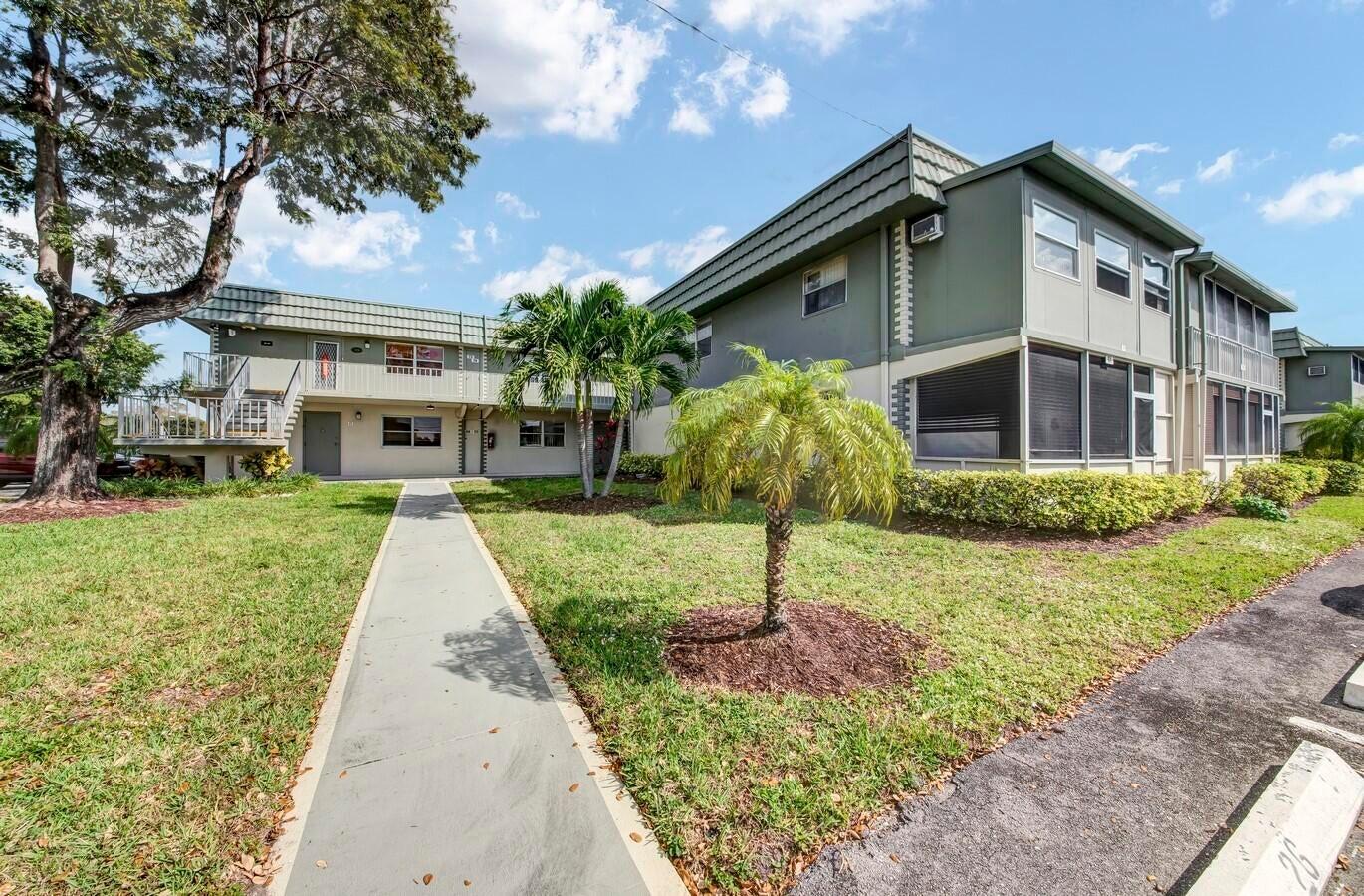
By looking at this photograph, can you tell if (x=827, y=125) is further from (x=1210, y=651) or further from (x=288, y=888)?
(x=288, y=888)

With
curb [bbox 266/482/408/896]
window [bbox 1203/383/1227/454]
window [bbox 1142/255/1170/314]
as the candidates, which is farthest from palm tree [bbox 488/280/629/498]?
window [bbox 1203/383/1227/454]

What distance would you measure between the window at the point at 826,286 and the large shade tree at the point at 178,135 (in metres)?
9.55

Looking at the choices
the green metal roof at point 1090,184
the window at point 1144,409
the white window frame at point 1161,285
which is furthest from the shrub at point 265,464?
the white window frame at point 1161,285

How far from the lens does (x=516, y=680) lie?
3.47 m

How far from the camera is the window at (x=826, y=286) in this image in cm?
1065

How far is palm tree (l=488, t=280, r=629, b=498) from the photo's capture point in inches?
392

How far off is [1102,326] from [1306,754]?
346 inches

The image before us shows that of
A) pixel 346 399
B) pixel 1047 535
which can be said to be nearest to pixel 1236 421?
pixel 1047 535

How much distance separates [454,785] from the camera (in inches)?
96.7

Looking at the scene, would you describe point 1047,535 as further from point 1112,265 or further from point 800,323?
point 800,323

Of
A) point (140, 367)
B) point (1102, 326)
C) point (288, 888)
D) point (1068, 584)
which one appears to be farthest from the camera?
point (140, 367)

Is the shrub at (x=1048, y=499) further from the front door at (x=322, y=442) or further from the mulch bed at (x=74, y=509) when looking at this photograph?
the front door at (x=322, y=442)

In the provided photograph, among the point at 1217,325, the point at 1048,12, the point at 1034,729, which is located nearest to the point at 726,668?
the point at 1034,729

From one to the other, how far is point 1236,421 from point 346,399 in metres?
25.6
